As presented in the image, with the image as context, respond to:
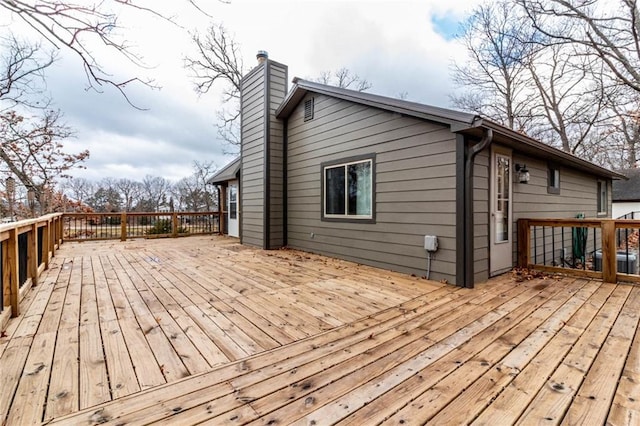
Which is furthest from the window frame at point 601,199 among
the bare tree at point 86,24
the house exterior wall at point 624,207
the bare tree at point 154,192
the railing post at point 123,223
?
the bare tree at point 154,192

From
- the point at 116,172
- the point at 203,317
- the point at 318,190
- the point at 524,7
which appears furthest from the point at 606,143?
the point at 116,172

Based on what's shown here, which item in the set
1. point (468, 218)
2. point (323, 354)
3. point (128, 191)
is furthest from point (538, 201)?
point (128, 191)

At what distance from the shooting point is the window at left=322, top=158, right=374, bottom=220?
201 inches

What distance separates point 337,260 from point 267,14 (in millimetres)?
5006

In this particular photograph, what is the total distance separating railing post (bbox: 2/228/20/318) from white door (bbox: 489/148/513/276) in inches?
213

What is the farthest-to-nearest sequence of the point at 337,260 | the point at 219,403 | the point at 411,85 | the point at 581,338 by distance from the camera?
the point at 411,85 → the point at 337,260 → the point at 581,338 → the point at 219,403

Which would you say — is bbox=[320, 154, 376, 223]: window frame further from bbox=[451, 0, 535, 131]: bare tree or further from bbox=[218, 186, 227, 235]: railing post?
bbox=[451, 0, 535, 131]: bare tree

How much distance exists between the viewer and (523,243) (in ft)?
15.3

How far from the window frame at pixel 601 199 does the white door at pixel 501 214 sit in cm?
659

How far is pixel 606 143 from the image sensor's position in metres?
13.9

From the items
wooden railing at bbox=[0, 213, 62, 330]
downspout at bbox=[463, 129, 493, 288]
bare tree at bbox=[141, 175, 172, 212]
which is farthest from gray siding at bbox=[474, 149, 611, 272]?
bare tree at bbox=[141, 175, 172, 212]

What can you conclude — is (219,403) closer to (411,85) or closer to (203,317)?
(203,317)

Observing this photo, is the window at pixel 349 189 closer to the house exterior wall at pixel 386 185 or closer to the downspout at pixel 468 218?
the house exterior wall at pixel 386 185

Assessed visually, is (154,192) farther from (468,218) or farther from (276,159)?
(468,218)
